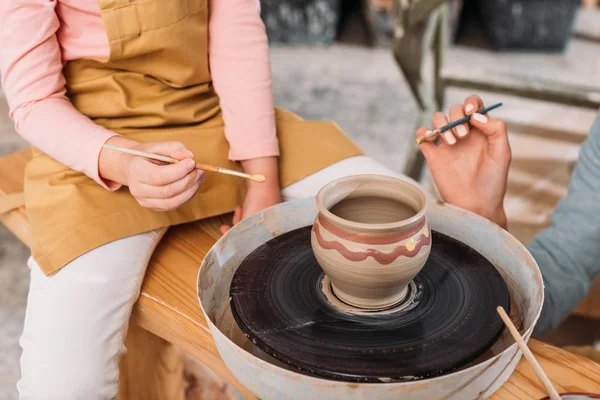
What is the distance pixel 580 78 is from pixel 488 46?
2.12 feet

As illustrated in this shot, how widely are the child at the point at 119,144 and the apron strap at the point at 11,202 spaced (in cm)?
6

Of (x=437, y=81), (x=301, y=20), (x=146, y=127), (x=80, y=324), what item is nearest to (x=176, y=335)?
(x=80, y=324)

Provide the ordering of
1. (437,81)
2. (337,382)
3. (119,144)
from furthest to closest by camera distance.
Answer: (437,81), (119,144), (337,382)

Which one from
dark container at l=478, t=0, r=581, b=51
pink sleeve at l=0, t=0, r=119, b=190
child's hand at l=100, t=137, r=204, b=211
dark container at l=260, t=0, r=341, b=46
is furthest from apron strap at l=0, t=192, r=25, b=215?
dark container at l=478, t=0, r=581, b=51

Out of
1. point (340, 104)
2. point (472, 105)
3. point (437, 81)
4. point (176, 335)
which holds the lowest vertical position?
point (340, 104)

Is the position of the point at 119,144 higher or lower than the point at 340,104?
higher

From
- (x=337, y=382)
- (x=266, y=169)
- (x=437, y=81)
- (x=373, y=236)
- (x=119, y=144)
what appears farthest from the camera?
(x=437, y=81)

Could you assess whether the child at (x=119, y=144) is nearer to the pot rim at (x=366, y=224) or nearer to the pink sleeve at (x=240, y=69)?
the pink sleeve at (x=240, y=69)

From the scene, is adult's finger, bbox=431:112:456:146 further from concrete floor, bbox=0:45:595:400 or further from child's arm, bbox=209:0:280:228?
concrete floor, bbox=0:45:595:400

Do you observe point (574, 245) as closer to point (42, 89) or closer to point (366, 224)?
point (366, 224)

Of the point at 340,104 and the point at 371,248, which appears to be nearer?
the point at 371,248

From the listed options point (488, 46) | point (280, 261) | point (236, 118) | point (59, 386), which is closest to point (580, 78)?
point (488, 46)

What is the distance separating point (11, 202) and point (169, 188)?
1.27 feet

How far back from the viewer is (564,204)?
3.32 feet
